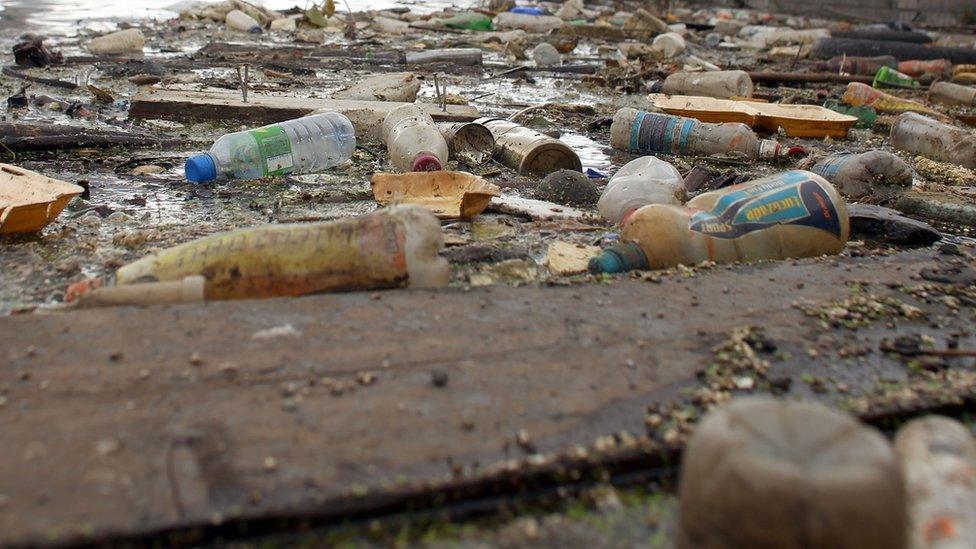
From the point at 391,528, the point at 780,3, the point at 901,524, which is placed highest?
the point at 780,3

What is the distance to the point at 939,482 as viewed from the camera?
164 centimetres

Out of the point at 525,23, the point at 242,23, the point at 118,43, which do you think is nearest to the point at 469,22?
the point at 525,23

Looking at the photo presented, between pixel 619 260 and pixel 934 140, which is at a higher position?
pixel 934 140

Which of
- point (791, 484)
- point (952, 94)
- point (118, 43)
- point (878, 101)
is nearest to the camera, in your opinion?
point (791, 484)

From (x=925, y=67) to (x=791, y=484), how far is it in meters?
11.3

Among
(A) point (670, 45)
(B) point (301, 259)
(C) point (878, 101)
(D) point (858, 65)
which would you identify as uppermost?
(A) point (670, 45)

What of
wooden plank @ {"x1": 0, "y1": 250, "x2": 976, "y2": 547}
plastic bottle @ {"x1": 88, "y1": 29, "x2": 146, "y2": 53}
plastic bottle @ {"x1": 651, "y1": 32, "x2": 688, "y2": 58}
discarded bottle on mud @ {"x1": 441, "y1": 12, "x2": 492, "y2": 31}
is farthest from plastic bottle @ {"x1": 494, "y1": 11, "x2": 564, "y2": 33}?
wooden plank @ {"x1": 0, "y1": 250, "x2": 976, "y2": 547}

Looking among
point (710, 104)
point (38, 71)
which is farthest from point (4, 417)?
point (38, 71)

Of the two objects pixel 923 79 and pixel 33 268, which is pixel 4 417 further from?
pixel 923 79

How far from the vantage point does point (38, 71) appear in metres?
8.30

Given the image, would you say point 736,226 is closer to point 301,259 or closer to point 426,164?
point 301,259

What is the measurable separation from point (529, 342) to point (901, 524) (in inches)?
46.8

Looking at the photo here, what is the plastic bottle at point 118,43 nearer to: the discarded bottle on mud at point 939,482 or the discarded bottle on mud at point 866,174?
the discarded bottle on mud at point 866,174

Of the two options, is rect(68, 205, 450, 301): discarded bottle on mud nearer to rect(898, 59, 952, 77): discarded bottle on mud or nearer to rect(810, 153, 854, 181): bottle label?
rect(810, 153, 854, 181): bottle label
